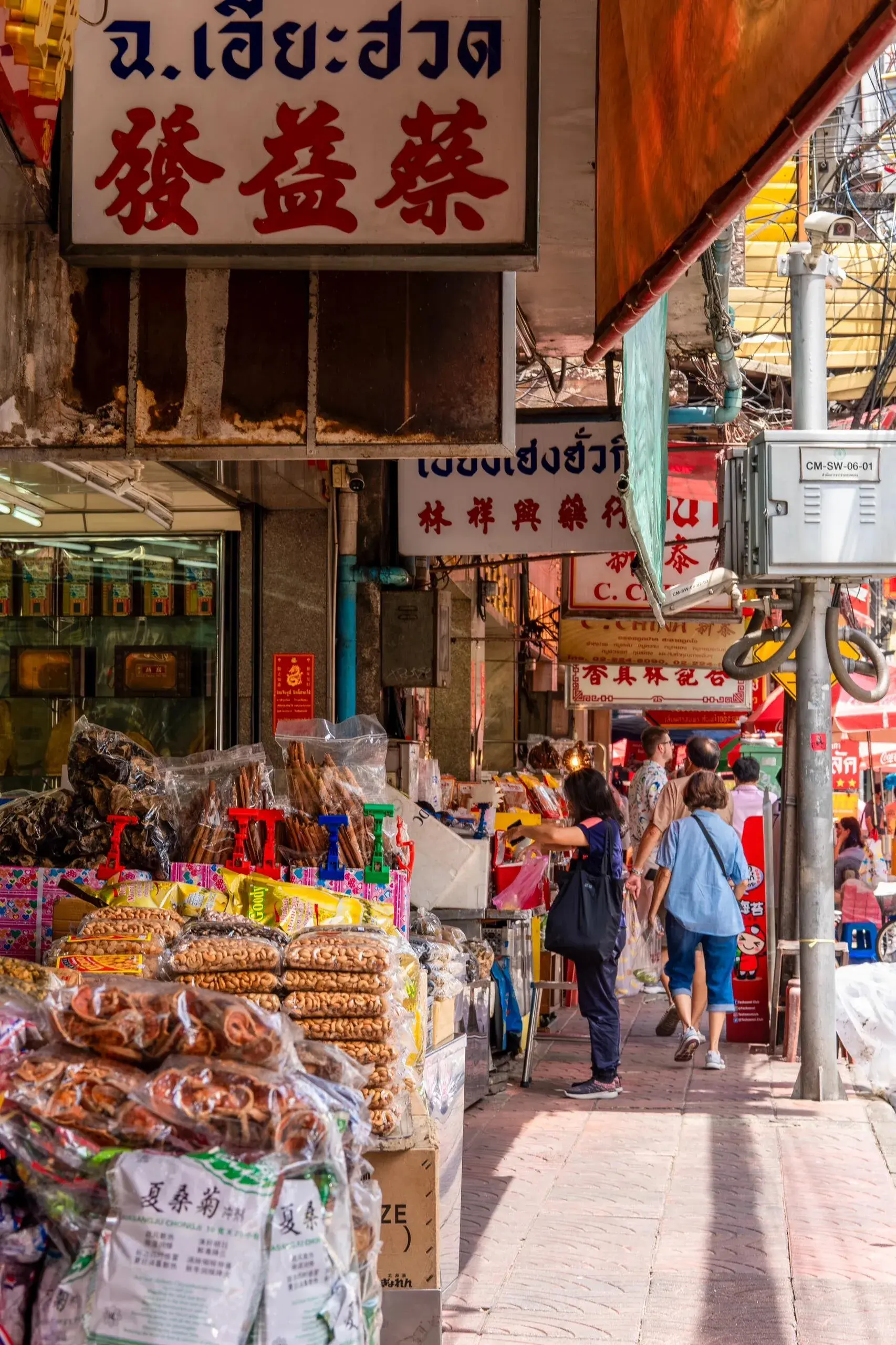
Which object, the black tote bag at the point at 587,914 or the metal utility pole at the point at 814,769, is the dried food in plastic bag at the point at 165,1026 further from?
the metal utility pole at the point at 814,769

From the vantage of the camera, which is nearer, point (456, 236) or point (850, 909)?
point (456, 236)

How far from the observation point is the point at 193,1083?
278 centimetres

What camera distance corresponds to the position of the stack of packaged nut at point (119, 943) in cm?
397

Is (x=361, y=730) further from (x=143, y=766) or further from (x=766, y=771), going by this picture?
(x=766, y=771)

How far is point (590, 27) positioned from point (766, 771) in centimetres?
2060

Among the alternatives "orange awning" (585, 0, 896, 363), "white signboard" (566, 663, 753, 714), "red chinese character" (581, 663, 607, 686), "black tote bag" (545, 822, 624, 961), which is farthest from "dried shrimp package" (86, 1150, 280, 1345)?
"red chinese character" (581, 663, 607, 686)

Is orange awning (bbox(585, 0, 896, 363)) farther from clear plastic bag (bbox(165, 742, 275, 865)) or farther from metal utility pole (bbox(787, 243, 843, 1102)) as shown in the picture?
metal utility pole (bbox(787, 243, 843, 1102))

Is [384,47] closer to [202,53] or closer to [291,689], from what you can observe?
[202,53]

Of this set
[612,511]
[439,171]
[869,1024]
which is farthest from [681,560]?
[439,171]

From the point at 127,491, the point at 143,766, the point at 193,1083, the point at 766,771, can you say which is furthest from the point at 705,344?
the point at 766,771

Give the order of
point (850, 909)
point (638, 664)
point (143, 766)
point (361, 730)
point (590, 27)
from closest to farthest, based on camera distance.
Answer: point (590, 27), point (143, 766), point (361, 730), point (850, 909), point (638, 664)

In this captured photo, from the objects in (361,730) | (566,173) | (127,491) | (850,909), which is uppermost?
(566,173)

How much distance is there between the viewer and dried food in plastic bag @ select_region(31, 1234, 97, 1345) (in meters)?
2.62

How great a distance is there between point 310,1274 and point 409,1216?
1.06m
